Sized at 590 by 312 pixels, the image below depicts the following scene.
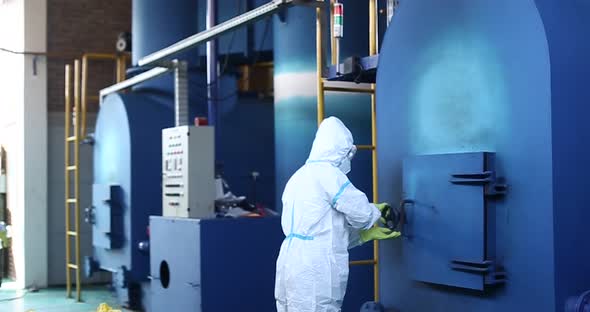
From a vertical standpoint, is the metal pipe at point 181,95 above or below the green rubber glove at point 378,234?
above

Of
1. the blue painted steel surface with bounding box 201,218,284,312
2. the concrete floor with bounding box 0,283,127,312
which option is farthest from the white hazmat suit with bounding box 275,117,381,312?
the concrete floor with bounding box 0,283,127,312

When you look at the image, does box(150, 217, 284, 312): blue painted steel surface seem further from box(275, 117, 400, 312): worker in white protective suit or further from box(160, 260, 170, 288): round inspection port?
box(275, 117, 400, 312): worker in white protective suit

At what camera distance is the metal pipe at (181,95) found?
6.75m

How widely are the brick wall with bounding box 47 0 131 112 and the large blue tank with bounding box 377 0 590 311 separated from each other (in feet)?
24.6

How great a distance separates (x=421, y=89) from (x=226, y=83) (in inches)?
168

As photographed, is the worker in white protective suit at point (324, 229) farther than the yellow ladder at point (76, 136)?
No

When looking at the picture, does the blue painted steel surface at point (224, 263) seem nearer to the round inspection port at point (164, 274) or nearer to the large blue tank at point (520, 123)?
the round inspection port at point (164, 274)

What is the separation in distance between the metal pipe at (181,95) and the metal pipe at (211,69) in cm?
52

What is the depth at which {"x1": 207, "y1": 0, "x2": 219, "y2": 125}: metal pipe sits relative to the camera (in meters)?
7.39

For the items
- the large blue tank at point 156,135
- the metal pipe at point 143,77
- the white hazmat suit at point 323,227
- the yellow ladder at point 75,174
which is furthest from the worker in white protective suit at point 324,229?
the yellow ladder at point 75,174

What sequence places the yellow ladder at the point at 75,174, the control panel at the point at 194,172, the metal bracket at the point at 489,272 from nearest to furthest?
the metal bracket at the point at 489,272 → the control panel at the point at 194,172 → the yellow ladder at the point at 75,174

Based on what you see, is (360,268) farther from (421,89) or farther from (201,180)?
(421,89)

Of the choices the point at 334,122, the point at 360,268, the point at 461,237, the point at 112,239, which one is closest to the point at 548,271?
the point at 461,237

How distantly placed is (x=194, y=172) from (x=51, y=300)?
13.6 feet
